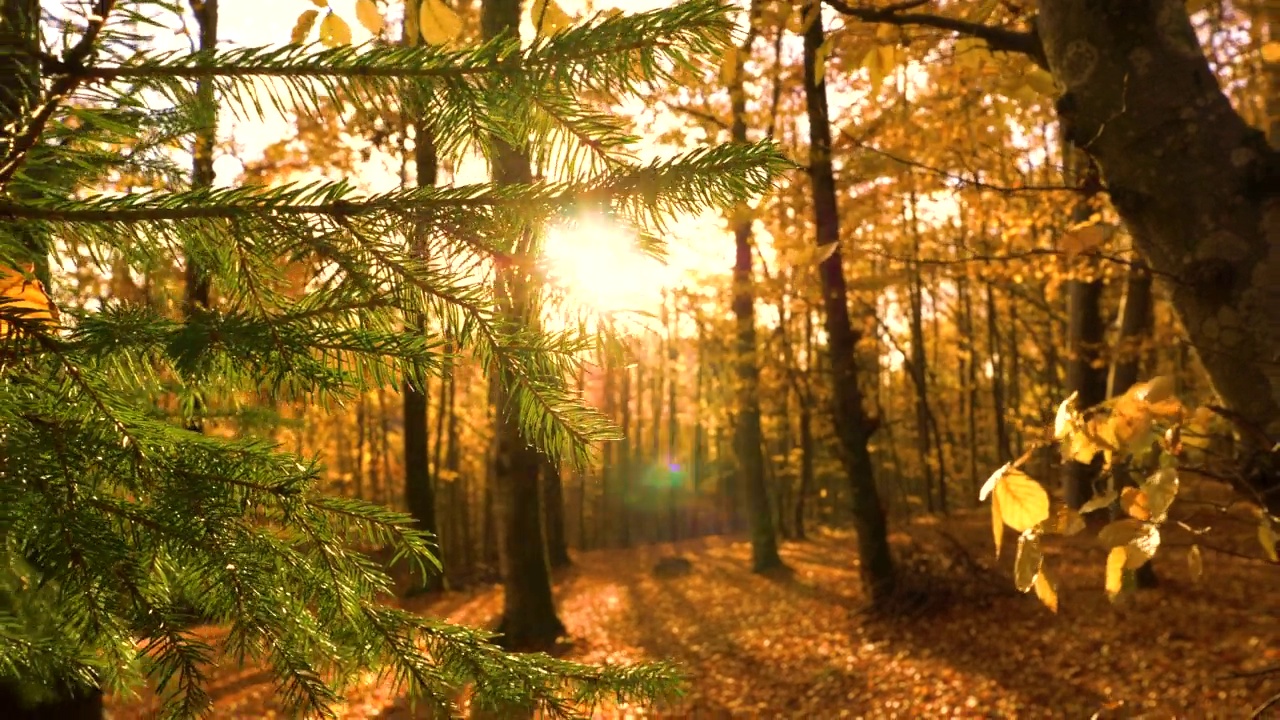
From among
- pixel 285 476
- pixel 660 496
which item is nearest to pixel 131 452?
pixel 285 476

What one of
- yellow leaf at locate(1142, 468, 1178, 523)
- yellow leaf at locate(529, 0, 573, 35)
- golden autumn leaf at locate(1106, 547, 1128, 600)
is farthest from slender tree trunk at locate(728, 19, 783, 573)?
yellow leaf at locate(1142, 468, 1178, 523)

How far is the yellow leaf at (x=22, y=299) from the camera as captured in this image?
903 millimetres

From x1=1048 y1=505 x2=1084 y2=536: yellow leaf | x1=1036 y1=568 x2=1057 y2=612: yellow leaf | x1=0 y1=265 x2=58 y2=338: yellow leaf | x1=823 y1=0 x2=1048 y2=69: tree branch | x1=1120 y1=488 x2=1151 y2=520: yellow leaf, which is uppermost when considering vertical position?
x1=823 y1=0 x2=1048 y2=69: tree branch

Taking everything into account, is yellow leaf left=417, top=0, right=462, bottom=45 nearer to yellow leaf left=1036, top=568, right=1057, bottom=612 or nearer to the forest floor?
yellow leaf left=1036, top=568, right=1057, bottom=612

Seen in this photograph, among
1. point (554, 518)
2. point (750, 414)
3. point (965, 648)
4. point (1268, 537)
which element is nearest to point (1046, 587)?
point (1268, 537)

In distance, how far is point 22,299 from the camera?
91 centimetres

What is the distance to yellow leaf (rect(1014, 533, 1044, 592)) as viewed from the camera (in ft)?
4.96

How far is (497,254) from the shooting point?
1014mm

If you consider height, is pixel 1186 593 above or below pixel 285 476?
below

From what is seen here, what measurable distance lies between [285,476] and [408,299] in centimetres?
34

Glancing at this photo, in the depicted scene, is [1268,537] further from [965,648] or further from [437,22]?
[965,648]

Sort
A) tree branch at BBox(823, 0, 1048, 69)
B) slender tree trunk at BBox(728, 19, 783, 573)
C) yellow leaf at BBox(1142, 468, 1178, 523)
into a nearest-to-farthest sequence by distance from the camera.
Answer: yellow leaf at BBox(1142, 468, 1178, 523) < tree branch at BBox(823, 0, 1048, 69) < slender tree trunk at BBox(728, 19, 783, 573)

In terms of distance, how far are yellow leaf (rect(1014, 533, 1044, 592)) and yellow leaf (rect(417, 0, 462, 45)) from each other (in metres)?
1.91

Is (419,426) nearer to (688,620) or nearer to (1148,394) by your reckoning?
(688,620)
